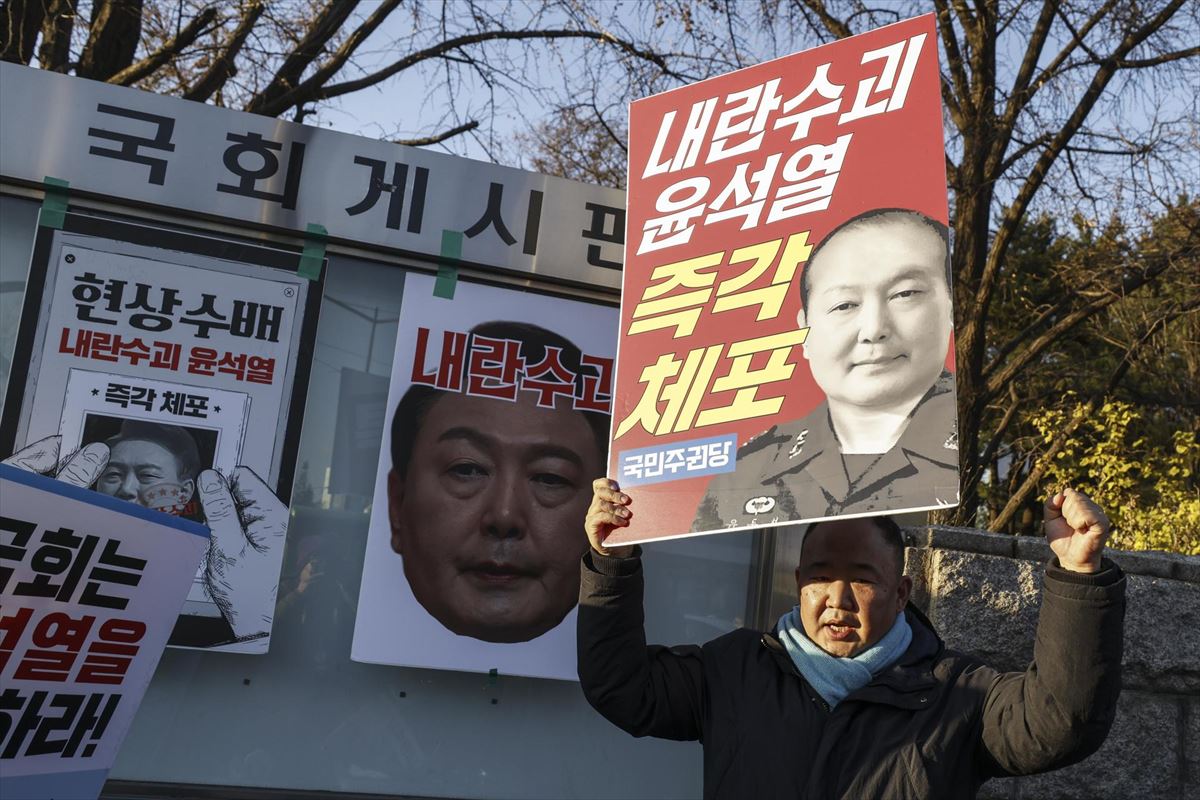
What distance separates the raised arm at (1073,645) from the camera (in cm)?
241

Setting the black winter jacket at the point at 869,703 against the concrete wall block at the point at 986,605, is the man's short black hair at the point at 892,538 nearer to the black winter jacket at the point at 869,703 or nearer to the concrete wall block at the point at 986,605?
the black winter jacket at the point at 869,703

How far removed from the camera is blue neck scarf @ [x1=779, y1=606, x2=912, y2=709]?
2660mm

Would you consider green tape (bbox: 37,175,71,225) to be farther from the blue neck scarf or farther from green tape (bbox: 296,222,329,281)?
the blue neck scarf

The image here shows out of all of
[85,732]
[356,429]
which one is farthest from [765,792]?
[356,429]

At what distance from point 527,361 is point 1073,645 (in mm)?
2439

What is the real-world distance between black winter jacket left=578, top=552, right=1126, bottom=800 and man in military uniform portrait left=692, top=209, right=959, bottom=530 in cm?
32

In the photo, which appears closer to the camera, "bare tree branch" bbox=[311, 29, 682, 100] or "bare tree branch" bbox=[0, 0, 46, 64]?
"bare tree branch" bbox=[0, 0, 46, 64]

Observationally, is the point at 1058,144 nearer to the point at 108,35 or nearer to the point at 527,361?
the point at 108,35

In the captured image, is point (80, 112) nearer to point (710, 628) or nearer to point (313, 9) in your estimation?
point (710, 628)

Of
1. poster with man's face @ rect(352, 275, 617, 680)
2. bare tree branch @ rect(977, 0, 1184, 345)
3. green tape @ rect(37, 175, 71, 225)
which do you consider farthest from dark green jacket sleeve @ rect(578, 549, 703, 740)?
bare tree branch @ rect(977, 0, 1184, 345)

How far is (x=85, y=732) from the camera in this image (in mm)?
2273

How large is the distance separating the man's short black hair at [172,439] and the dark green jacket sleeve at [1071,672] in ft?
8.82

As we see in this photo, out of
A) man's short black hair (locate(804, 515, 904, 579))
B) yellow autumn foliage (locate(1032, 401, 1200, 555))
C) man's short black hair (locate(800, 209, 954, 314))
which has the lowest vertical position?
man's short black hair (locate(804, 515, 904, 579))

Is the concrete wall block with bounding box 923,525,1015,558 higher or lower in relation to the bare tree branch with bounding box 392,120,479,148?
lower
